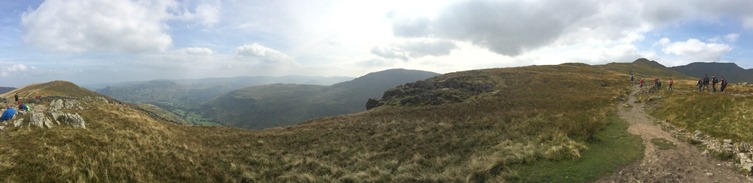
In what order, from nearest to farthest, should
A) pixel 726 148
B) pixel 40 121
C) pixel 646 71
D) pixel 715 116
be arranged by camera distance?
1. pixel 726 148
2. pixel 40 121
3. pixel 715 116
4. pixel 646 71

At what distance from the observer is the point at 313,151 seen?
3053 centimetres

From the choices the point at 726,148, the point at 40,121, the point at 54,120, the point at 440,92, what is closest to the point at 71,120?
the point at 54,120

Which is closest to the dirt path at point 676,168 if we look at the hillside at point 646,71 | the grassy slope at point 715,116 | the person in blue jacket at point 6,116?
the grassy slope at point 715,116

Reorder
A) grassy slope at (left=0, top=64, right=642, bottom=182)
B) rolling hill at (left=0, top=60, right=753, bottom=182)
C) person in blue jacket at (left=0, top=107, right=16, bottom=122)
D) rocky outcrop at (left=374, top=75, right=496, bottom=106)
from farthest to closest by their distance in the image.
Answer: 1. rocky outcrop at (left=374, top=75, right=496, bottom=106)
2. person in blue jacket at (left=0, top=107, right=16, bottom=122)
3. grassy slope at (left=0, top=64, right=642, bottom=182)
4. rolling hill at (left=0, top=60, right=753, bottom=182)

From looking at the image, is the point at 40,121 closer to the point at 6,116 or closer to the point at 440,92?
the point at 6,116

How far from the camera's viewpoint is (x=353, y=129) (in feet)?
132

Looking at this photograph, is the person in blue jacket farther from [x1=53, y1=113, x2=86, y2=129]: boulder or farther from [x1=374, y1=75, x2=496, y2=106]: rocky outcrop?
[x1=374, y1=75, x2=496, y2=106]: rocky outcrop

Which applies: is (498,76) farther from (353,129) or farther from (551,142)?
(551,142)

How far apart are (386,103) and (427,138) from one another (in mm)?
40471

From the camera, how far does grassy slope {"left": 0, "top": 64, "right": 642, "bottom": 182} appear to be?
63.3 ft

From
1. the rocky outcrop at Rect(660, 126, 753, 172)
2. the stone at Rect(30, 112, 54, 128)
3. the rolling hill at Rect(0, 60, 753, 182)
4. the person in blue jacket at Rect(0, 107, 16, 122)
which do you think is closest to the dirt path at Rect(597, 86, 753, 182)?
the rocky outcrop at Rect(660, 126, 753, 172)

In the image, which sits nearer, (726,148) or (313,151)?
(726,148)

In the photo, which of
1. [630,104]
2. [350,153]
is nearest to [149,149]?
[350,153]

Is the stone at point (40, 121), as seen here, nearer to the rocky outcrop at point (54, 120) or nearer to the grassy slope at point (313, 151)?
the rocky outcrop at point (54, 120)
